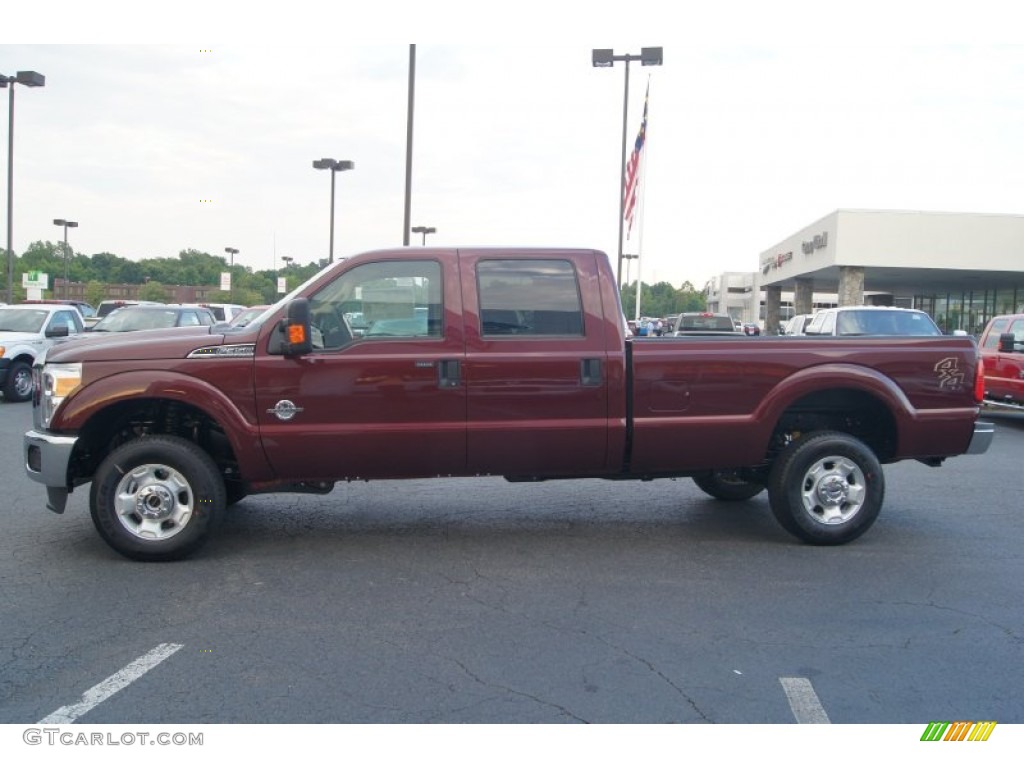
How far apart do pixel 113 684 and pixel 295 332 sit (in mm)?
2488

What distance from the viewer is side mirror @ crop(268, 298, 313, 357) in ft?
19.4

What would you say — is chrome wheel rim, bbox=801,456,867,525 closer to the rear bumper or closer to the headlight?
the rear bumper

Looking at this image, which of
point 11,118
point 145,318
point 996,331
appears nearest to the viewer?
point 996,331

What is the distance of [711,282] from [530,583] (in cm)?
11263

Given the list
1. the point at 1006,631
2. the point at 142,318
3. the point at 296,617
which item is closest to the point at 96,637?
the point at 296,617

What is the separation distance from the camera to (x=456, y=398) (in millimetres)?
6184

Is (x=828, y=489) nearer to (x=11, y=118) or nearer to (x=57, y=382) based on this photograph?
(x=57, y=382)

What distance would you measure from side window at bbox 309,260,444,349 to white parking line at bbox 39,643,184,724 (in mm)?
2323

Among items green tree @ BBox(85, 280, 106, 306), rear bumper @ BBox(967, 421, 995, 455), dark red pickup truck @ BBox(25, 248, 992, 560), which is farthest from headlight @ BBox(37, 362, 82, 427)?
green tree @ BBox(85, 280, 106, 306)

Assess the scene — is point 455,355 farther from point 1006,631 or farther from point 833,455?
point 1006,631

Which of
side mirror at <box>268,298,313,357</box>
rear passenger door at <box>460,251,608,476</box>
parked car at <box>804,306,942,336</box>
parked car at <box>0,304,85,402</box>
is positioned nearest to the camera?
side mirror at <box>268,298,313,357</box>

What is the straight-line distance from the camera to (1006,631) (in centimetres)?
496

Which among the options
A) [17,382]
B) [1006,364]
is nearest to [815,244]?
[1006,364]

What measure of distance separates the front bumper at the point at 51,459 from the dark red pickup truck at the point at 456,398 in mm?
14
